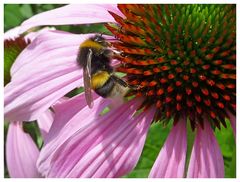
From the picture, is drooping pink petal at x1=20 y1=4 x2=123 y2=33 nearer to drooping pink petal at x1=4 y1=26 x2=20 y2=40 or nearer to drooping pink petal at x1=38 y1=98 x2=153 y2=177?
drooping pink petal at x1=38 y1=98 x2=153 y2=177

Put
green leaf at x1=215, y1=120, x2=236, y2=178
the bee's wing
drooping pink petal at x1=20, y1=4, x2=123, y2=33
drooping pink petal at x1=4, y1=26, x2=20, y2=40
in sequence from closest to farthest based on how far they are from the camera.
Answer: the bee's wing < drooping pink petal at x1=20, y1=4, x2=123, y2=33 < green leaf at x1=215, y1=120, x2=236, y2=178 < drooping pink petal at x1=4, y1=26, x2=20, y2=40

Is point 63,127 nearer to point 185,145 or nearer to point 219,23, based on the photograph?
point 185,145

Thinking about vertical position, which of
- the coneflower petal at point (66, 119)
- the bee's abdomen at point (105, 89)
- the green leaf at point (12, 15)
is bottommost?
the coneflower petal at point (66, 119)

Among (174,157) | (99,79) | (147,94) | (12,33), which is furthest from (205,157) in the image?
(12,33)

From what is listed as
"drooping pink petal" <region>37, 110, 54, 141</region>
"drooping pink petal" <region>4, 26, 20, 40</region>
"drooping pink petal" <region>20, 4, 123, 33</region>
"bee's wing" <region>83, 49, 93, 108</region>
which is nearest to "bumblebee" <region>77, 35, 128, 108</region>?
"bee's wing" <region>83, 49, 93, 108</region>

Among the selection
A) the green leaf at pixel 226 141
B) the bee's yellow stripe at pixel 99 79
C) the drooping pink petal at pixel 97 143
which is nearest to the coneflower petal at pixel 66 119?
the drooping pink petal at pixel 97 143

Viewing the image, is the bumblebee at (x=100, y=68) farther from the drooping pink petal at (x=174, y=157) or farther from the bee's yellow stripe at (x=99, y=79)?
the drooping pink petal at (x=174, y=157)

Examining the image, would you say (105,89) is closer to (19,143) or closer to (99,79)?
(99,79)
